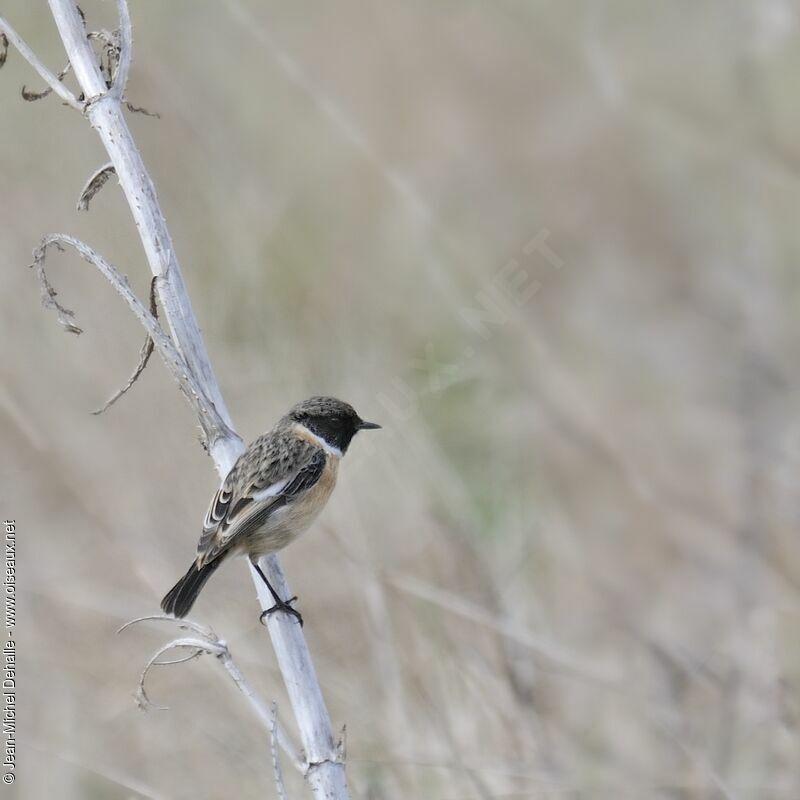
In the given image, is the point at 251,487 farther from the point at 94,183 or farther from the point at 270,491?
the point at 94,183

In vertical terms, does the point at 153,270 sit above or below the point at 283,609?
above

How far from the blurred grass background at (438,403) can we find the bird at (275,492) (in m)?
0.43

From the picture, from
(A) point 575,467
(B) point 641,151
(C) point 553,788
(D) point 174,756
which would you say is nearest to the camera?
(C) point 553,788

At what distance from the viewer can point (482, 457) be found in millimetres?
4973

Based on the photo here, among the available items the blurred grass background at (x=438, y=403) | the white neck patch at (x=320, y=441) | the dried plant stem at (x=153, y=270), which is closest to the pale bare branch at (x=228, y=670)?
the dried plant stem at (x=153, y=270)

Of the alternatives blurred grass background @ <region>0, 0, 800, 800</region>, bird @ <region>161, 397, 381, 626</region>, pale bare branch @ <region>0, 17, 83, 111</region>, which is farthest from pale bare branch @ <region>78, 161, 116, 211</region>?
blurred grass background @ <region>0, 0, 800, 800</region>

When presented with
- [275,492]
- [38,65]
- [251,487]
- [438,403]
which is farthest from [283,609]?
[438,403]

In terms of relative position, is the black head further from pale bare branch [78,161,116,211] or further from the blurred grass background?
pale bare branch [78,161,116,211]

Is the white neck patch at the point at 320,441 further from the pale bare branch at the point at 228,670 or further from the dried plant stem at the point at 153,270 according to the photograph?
the pale bare branch at the point at 228,670

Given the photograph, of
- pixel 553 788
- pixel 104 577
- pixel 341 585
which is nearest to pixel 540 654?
pixel 553 788

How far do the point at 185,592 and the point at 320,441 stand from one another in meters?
0.98

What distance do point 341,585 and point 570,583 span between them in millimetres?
1356

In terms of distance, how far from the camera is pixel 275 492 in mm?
3619

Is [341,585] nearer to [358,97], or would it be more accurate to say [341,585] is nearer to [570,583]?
[570,583]
